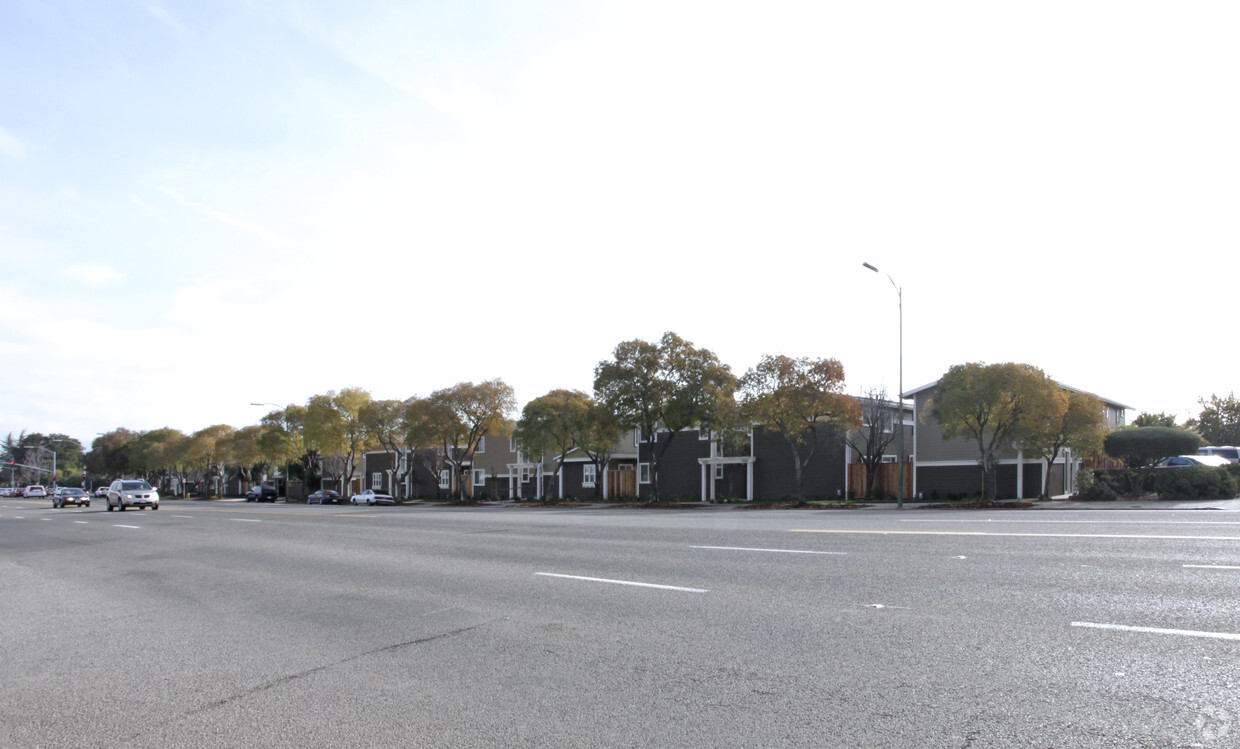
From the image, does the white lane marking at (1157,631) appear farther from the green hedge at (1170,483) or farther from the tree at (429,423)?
the tree at (429,423)

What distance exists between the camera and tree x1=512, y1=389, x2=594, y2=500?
50844mm

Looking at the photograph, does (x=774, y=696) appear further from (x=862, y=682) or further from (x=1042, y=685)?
(x=1042, y=685)

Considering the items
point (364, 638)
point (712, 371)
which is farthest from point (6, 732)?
point (712, 371)

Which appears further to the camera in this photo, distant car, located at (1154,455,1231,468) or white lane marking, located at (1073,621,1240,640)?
distant car, located at (1154,455,1231,468)

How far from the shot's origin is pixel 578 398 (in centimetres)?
5297

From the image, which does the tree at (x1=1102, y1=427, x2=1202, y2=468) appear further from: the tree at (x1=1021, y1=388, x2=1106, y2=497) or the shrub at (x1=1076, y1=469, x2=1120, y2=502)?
the shrub at (x1=1076, y1=469, x2=1120, y2=502)

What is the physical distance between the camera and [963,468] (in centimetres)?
4341

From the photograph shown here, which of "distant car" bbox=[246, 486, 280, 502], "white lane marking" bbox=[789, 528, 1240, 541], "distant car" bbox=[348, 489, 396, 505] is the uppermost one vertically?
"white lane marking" bbox=[789, 528, 1240, 541]

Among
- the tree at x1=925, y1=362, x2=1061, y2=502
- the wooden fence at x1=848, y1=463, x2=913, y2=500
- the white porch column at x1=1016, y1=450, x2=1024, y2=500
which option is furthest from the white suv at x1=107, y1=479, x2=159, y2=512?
the white porch column at x1=1016, y1=450, x2=1024, y2=500

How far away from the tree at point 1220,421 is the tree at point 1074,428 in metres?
38.5

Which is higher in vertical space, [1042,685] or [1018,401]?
[1018,401]

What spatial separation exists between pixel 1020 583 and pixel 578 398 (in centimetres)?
4393

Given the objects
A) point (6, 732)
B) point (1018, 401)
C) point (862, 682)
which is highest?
point (1018, 401)

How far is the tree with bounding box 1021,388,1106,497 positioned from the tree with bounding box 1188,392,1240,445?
38.5 m
